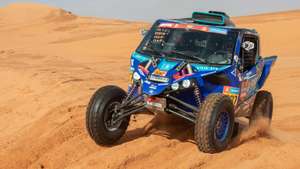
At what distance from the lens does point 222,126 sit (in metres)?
6.14

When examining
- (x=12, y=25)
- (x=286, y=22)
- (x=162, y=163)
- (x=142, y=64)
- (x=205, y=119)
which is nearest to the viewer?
(x=205, y=119)

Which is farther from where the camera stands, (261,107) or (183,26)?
(261,107)

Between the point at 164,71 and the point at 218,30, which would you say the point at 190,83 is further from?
the point at 218,30

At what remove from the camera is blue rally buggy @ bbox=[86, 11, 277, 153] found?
6.03m

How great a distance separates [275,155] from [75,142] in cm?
295

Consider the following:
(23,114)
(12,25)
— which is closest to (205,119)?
(23,114)

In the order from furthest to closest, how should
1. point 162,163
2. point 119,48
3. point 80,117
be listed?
point 119,48, point 80,117, point 162,163

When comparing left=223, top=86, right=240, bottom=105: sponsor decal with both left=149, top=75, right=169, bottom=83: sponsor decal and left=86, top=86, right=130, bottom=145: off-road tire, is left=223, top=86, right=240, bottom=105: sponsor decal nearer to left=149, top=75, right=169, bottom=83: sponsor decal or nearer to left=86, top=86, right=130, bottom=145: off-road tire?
left=149, top=75, right=169, bottom=83: sponsor decal

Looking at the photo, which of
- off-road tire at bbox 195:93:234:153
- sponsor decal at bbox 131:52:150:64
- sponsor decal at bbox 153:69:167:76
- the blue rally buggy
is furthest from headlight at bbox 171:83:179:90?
sponsor decal at bbox 131:52:150:64

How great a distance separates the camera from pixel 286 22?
31453 mm

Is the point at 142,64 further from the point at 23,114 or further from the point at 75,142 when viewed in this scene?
the point at 23,114

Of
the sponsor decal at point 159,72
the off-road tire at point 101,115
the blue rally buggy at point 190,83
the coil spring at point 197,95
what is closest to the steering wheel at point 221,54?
the blue rally buggy at point 190,83

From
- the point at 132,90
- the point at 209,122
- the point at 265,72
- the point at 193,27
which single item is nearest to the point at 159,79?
the point at 132,90

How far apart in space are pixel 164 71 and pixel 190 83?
0.40 meters
